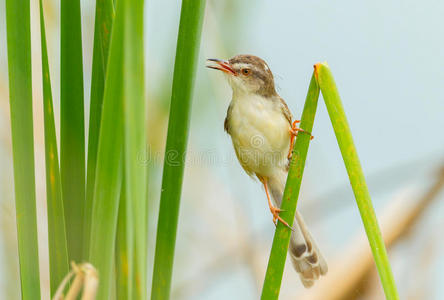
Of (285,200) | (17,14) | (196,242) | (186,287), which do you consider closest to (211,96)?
(196,242)

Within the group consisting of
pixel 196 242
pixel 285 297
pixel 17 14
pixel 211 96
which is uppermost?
pixel 17 14

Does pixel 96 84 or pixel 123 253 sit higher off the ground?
pixel 96 84

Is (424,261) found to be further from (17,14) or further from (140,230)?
(17,14)

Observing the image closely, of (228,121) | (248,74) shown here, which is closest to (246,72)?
(248,74)

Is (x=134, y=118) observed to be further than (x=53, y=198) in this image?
No

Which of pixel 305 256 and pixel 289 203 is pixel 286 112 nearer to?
pixel 305 256

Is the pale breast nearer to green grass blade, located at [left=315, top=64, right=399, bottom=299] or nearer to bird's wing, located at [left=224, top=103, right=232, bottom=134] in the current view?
bird's wing, located at [left=224, top=103, right=232, bottom=134]
